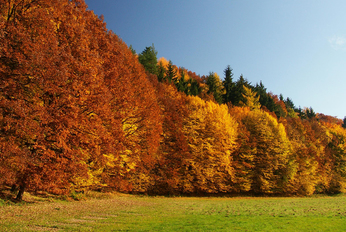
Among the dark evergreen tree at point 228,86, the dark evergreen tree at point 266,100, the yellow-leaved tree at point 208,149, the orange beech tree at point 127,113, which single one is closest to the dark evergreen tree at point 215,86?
the dark evergreen tree at point 228,86


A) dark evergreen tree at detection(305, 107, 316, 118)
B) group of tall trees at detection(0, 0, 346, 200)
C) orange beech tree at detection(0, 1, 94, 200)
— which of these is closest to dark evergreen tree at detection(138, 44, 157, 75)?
group of tall trees at detection(0, 0, 346, 200)

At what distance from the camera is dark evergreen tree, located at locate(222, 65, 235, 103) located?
75188mm

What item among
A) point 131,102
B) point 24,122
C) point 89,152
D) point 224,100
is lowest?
point 89,152

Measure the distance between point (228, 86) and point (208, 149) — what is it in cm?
4404

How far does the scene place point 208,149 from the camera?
37750 millimetres

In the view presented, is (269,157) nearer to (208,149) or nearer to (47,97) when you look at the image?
(208,149)

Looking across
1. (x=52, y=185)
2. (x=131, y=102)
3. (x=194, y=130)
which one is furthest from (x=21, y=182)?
(x=194, y=130)

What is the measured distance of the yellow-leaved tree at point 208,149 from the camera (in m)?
36.8

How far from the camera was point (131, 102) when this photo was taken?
75.8 ft

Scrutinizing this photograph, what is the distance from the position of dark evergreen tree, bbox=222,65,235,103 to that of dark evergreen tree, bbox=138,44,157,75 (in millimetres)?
26946

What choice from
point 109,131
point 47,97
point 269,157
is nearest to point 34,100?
point 47,97

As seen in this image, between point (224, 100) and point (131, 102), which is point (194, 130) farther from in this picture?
point (224, 100)

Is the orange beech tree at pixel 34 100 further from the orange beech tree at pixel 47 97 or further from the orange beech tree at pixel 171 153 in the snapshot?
the orange beech tree at pixel 171 153

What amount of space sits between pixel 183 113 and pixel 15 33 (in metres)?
29.6
